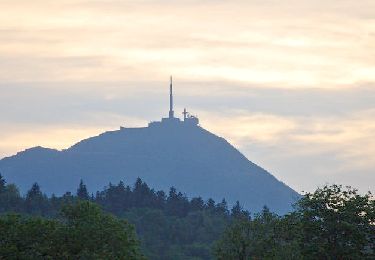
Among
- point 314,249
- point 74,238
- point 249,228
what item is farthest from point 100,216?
point 314,249

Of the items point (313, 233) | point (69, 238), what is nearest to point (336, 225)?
point (313, 233)

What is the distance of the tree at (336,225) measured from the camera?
11338cm

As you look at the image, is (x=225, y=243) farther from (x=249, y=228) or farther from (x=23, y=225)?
(x=23, y=225)

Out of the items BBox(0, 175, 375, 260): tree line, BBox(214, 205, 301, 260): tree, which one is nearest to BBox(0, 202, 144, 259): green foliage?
BBox(0, 175, 375, 260): tree line

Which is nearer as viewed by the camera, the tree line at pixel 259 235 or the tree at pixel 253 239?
the tree line at pixel 259 235

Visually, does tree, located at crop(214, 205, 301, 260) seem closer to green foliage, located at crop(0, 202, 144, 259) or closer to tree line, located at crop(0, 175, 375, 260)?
tree line, located at crop(0, 175, 375, 260)

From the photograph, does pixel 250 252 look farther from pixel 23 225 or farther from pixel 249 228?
pixel 23 225

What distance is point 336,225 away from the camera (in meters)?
114

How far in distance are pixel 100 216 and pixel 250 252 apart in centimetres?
1548

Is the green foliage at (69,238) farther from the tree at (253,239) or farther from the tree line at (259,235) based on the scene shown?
the tree at (253,239)

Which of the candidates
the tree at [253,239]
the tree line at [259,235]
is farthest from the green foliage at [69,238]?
the tree at [253,239]

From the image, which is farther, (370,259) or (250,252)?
(250,252)

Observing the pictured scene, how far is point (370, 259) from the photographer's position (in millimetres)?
111875

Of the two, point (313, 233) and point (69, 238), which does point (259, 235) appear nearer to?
point (313, 233)
